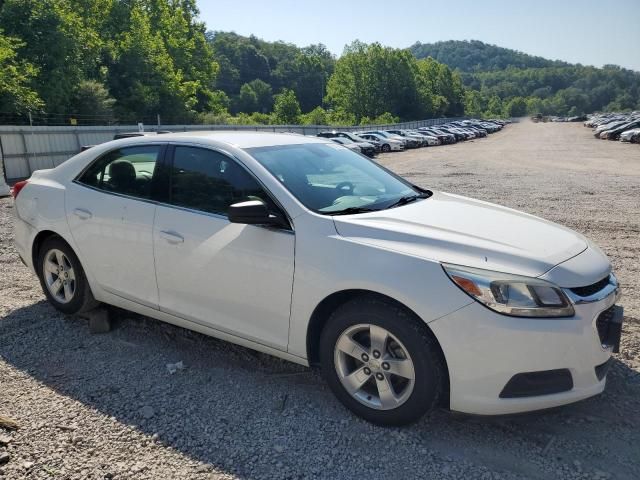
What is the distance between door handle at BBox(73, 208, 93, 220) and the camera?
407 centimetres

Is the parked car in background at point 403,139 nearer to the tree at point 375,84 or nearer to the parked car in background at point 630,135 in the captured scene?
the parked car in background at point 630,135

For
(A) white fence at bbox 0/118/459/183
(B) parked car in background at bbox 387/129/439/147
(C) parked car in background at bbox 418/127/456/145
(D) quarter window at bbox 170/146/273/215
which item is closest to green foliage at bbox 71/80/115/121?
(A) white fence at bbox 0/118/459/183

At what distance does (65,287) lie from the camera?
4.39 meters

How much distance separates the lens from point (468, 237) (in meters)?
2.96

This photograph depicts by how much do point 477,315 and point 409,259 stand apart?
44 cm

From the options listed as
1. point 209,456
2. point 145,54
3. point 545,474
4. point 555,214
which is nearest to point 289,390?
point 209,456

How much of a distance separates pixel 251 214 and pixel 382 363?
3.69ft

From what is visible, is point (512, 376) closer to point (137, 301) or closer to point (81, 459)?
point (81, 459)

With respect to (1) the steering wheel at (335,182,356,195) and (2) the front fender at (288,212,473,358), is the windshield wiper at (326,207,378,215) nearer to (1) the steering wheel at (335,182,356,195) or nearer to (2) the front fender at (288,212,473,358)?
(2) the front fender at (288,212,473,358)

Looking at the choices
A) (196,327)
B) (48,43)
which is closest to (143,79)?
(48,43)

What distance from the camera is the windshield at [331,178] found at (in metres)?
3.38

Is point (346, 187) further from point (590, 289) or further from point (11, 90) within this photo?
point (11, 90)

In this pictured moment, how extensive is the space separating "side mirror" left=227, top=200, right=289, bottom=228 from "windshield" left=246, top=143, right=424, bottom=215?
256 mm

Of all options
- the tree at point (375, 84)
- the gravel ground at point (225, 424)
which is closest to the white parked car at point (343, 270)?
the gravel ground at point (225, 424)
